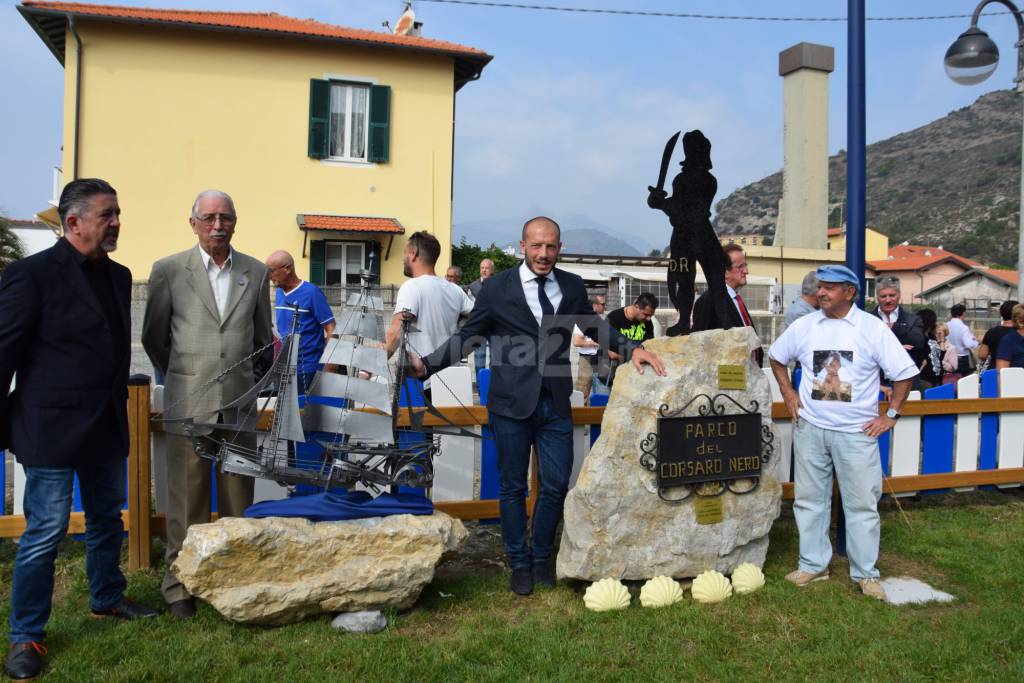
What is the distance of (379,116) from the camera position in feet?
58.7

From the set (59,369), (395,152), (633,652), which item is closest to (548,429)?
(633,652)

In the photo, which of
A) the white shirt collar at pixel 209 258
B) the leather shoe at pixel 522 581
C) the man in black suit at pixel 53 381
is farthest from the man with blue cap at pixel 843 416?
the man in black suit at pixel 53 381

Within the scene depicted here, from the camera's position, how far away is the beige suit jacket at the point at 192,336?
394 centimetres

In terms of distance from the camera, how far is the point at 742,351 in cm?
464

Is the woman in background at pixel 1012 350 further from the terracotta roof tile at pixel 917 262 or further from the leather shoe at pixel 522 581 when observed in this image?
the terracotta roof tile at pixel 917 262

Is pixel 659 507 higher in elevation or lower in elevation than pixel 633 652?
higher

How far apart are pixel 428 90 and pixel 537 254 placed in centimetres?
1525

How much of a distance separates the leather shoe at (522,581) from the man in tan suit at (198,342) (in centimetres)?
166

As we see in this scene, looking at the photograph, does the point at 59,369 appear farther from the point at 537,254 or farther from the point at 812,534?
the point at 812,534

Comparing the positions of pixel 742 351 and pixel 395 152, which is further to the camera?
pixel 395 152

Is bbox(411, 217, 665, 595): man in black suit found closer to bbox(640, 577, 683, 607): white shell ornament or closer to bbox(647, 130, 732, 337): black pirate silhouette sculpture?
bbox(640, 577, 683, 607): white shell ornament

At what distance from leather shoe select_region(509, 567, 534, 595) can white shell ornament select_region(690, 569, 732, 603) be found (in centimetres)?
94

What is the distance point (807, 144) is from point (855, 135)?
89.0 feet

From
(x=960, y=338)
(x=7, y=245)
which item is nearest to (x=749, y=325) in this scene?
(x=960, y=338)
